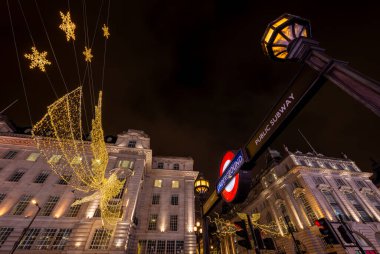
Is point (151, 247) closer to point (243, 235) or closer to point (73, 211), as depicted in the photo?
point (73, 211)

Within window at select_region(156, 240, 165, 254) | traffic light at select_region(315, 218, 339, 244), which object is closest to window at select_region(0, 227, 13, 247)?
window at select_region(156, 240, 165, 254)

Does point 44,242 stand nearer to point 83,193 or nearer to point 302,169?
point 83,193

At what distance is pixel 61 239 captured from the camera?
819 inches

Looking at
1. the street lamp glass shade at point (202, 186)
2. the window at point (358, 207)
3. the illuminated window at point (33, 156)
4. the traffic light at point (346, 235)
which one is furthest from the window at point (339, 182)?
the illuminated window at point (33, 156)

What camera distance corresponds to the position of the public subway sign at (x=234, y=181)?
3701 mm

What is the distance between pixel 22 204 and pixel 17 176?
5588 millimetres

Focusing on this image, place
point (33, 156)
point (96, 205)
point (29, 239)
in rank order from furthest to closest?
point (33, 156)
point (96, 205)
point (29, 239)

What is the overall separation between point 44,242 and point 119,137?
57.7 feet

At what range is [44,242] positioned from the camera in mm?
20484

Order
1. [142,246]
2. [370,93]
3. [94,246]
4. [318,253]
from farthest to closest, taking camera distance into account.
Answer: [318,253] < [142,246] < [94,246] < [370,93]

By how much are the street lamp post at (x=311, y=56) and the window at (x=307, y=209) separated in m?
36.1

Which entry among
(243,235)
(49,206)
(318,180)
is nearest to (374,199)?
(318,180)

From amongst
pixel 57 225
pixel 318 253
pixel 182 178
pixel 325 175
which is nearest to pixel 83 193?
pixel 57 225

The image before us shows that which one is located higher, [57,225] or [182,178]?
[182,178]
